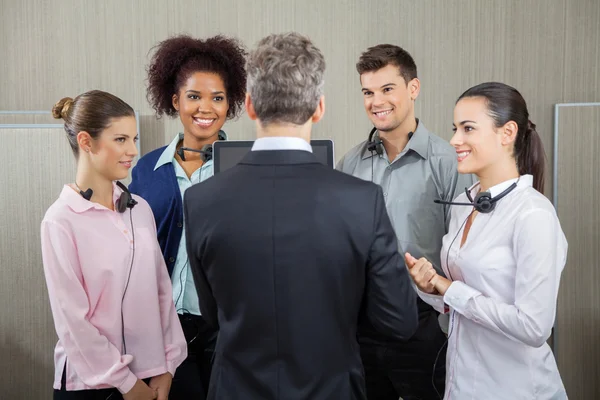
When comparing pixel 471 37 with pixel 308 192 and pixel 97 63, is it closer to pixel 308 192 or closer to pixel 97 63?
pixel 97 63

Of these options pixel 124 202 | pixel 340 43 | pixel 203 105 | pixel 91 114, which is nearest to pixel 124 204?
pixel 124 202

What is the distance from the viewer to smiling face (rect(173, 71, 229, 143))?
227 centimetres

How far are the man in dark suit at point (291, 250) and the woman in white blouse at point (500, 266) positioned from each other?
0.43 m

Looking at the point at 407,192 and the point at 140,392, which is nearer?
the point at 140,392

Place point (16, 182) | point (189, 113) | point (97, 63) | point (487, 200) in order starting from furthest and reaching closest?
1. point (97, 63)
2. point (16, 182)
3. point (189, 113)
4. point (487, 200)

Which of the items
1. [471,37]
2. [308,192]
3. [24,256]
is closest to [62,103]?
[308,192]

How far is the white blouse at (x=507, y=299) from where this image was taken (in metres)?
1.62

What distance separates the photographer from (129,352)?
184 centimetres

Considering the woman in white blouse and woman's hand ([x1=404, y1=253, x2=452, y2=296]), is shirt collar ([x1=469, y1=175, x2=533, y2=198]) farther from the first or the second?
woman's hand ([x1=404, y1=253, x2=452, y2=296])

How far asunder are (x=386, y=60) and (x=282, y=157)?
3.68 feet

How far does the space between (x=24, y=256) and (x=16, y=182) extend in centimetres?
38

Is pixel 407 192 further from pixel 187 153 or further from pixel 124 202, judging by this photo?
pixel 124 202

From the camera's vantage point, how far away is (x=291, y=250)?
4.20 ft

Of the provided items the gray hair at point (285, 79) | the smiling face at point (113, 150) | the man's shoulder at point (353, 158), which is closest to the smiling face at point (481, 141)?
the man's shoulder at point (353, 158)
